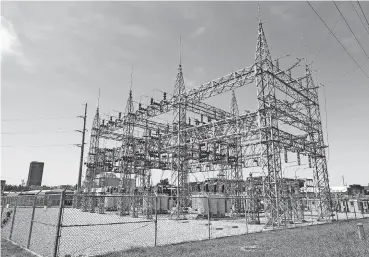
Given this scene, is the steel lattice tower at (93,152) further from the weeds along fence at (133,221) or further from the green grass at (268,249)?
the green grass at (268,249)

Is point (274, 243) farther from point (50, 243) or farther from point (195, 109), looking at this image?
Result: point (195, 109)

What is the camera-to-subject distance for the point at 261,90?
2053cm

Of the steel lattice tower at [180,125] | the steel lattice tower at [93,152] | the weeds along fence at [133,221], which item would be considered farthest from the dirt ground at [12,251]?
the steel lattice tower at [93,152]

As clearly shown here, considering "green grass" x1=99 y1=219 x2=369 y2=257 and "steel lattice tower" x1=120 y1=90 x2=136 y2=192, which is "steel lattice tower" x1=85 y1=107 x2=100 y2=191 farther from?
"green grass" x1=99 y1=219 x2=369 y2=257

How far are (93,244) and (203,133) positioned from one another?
20.1m

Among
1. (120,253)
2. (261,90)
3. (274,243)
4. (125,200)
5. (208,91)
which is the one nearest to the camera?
(120,253)

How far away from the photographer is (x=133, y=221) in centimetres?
1905

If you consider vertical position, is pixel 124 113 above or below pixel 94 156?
→ above

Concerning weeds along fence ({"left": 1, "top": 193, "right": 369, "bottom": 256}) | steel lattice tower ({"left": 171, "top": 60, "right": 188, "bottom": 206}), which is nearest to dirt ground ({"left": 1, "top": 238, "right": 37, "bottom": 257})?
weeds along fence ({"left": 1, "top": 193, "right": 369, "bottom": 256})

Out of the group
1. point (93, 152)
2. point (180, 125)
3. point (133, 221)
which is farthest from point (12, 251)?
point (93, 152)

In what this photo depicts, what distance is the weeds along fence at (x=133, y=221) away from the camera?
407 inches

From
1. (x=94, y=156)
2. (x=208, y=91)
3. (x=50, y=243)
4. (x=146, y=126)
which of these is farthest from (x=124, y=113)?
(x=50, y=243)

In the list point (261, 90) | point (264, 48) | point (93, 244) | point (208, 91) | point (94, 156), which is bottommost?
point (93, 244)

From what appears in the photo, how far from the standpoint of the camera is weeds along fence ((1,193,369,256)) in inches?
407
